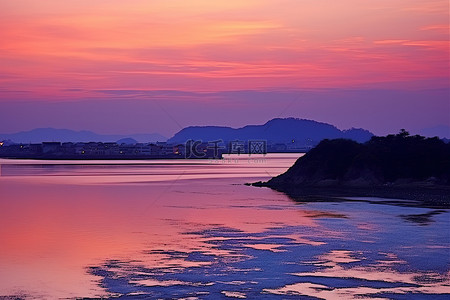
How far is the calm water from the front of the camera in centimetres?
2056

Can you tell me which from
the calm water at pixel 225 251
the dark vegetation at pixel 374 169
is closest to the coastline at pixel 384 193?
the dark vegetation at pixel 374 169

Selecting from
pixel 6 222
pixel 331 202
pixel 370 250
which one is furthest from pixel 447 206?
pixel 6 222

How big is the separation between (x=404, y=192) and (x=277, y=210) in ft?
60.2

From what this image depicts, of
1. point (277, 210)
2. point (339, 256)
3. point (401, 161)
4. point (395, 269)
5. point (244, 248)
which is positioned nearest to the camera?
point (395, 269)

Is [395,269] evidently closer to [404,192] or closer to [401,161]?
[404,192]

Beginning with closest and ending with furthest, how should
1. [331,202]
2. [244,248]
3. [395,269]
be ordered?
[395,269] < [244,248] < [331,202]

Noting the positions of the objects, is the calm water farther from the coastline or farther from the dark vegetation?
the dark vegetation

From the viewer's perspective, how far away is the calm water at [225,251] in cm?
2056

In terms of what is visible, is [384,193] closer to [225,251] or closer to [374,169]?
[374,169]

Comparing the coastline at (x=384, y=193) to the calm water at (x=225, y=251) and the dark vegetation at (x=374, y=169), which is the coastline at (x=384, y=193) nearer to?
the dark vegetation at (x=374, y=169)

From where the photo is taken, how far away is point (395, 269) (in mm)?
23469

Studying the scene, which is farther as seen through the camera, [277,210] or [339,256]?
[277,210]

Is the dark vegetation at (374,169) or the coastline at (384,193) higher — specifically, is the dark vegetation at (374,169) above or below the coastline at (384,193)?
above

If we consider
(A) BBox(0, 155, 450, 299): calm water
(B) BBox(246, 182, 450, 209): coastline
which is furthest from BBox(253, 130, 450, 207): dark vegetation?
(A) BBox(0, 155, 450, 299): calm water
